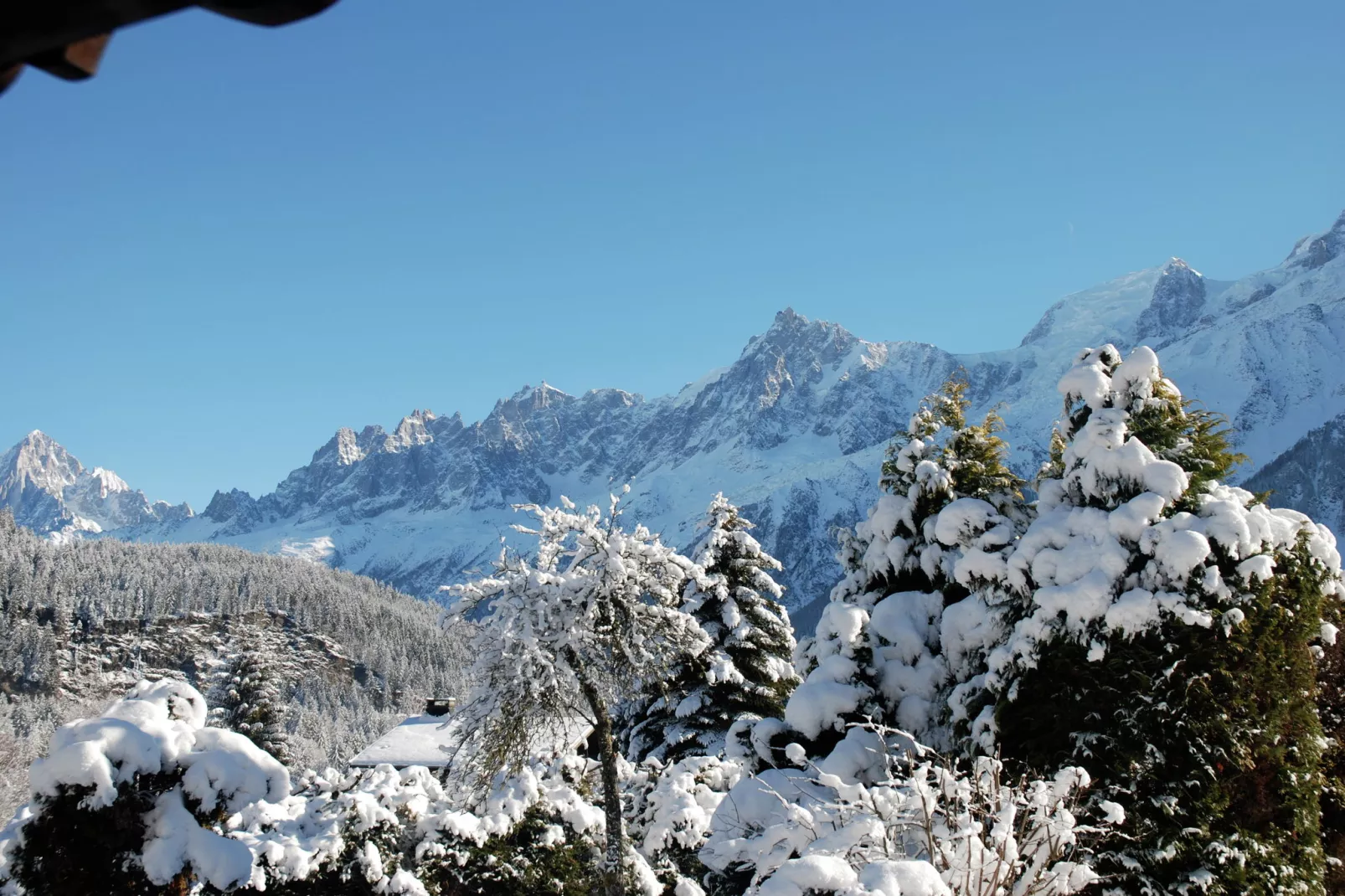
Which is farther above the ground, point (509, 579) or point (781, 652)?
point (509, 579)

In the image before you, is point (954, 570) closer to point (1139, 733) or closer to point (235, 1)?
point (1139, 733)

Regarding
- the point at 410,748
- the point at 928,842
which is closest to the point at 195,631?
the point at 410,748

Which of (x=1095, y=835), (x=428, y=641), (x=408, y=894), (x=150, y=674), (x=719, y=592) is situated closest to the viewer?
(x=1095, y=835)

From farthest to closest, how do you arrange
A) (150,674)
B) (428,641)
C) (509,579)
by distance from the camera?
(428,641) < (150,674) < (509,579)

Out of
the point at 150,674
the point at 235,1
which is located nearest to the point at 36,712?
the point at 150,674

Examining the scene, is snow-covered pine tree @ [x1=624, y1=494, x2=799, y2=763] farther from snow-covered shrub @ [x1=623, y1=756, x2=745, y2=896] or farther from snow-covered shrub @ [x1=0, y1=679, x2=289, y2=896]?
snow-covered shrub @ [x1=0, y1=679, x2=289, y2=896]

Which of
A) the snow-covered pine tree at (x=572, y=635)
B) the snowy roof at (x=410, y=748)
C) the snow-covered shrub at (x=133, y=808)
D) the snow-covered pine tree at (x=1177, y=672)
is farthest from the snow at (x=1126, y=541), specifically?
the snowy roof at (x=410, y=748)

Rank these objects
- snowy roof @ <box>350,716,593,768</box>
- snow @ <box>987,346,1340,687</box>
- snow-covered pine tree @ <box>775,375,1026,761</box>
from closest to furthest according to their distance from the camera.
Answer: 1. snow @ <box>987,346,1340,687</box>
2. snow-covered pine tree @ <box>775,375,1026,761</box>
3. snowy roof @ <box>350,716,593,768</box>

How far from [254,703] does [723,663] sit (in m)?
25.4

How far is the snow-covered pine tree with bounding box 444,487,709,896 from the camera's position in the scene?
13555 millimetres

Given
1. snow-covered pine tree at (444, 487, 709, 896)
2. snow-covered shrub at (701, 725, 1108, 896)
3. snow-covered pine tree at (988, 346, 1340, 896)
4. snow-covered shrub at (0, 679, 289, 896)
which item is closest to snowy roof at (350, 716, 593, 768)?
snow-covered pine tree at (444, 487, 709, 896)

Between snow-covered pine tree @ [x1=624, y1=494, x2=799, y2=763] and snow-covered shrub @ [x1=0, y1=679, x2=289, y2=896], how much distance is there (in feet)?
41.6

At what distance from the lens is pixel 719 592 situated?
874 inches

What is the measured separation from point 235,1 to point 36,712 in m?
133
